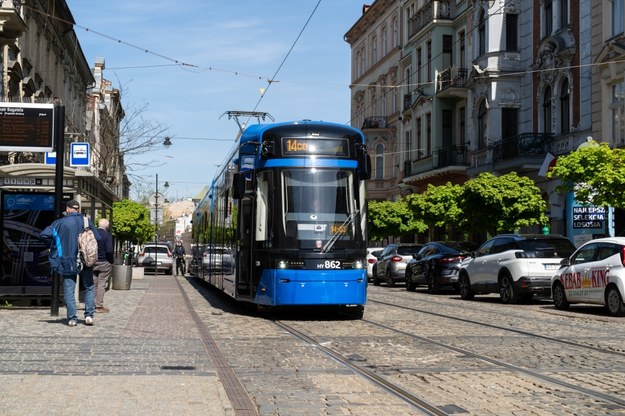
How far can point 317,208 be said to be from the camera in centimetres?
1577

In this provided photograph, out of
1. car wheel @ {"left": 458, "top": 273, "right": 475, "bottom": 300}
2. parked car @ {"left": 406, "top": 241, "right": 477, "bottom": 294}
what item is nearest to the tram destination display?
car wheel @ {"left": 458, "top": 273, "right": 475, "bottom": 300}

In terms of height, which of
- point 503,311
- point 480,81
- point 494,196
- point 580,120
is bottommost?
point 503,311

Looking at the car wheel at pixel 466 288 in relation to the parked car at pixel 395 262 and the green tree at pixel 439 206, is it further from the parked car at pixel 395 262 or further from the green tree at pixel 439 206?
the green tree at pixel 439 206

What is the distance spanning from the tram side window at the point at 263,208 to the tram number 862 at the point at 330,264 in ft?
3.27

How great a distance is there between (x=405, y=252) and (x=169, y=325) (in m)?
20.3

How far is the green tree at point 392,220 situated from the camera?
48438mm

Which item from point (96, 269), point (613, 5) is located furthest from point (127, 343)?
point (613, 5)

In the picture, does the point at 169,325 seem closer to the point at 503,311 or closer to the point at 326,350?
the point at 326,350

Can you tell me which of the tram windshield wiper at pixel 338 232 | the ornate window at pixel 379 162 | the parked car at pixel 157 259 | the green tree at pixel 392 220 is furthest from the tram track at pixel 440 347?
the ornate window at pixel 379 162

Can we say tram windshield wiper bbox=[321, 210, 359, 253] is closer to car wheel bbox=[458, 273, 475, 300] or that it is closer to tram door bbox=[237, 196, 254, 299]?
tram door bbox=[237, 196, 254, 299]

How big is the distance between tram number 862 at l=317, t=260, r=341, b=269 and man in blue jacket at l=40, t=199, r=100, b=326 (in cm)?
377

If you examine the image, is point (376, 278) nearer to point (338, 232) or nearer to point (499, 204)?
point (499, 204)

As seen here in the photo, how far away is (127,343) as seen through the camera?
11805 millimetres

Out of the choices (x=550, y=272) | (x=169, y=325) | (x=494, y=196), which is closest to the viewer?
(x=169, y=325)
